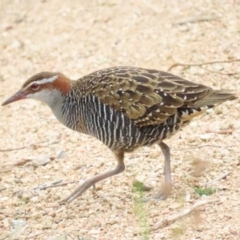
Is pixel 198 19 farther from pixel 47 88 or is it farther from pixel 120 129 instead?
pixel 120 129

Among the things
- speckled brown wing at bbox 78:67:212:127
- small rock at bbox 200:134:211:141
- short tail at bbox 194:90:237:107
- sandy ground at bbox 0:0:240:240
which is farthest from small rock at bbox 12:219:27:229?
small rock at bbox 200:134:211:141

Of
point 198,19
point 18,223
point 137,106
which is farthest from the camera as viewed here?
point 198,19

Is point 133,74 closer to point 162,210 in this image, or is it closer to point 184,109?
point 184,109

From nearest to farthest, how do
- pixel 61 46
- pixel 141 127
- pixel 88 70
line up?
pixel 141 127
pixel 88 70
pixel 61 46

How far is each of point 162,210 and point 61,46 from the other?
5000 mm

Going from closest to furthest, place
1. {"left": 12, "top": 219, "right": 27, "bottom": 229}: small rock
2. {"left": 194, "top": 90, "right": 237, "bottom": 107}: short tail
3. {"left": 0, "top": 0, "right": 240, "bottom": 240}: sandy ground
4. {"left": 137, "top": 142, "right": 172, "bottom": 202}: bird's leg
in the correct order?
{"left": 0, "top": 0, "right": 240, "bottom": 240}: sandy ground, {"left": 137, "top": 142, "right": 172, "bottom": 202}: bird's leg, {"left": 12, "top": 219, "right": 27, "bottom": 229}: small rock, {"left": 194, "top": 90, "right": 237, "bottom": 107}: short tail

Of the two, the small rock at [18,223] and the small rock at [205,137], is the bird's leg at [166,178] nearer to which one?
the small rock at [205,137]

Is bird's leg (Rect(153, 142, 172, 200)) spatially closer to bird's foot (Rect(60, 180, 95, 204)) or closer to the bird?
the bird

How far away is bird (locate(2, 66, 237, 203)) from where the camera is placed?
7.09m

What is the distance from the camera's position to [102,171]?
8148 millimetres

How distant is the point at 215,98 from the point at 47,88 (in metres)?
1.55

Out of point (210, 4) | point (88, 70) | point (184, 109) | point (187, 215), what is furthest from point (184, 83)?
point (210, 4)

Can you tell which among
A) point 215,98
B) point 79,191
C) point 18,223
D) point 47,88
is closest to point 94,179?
point 79,191

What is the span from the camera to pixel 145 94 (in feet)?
23.3
